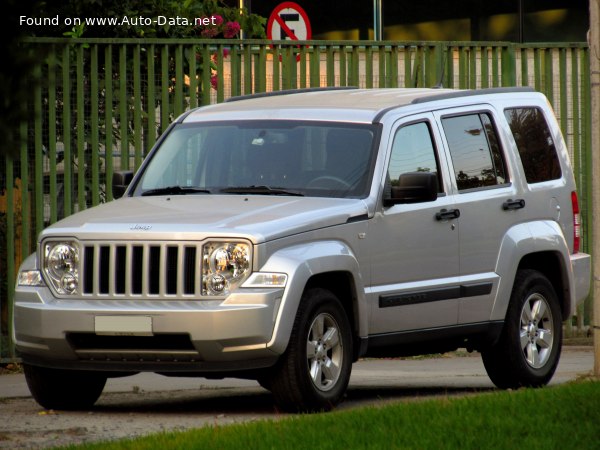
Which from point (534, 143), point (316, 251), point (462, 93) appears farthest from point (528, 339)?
point (316, 251)

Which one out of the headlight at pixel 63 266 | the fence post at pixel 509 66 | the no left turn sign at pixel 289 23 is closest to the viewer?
the headlight at pixel 63 266

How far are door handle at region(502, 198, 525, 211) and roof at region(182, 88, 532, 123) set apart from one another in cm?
81

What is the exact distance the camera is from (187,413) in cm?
998

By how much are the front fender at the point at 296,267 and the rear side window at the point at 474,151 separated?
161cm

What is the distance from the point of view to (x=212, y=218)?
938 centimetres

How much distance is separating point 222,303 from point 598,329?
289 cm

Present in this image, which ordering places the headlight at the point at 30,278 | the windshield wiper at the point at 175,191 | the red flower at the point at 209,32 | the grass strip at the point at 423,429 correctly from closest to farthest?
1. the grass strip at the point at 423,429
2. the headlight at the point at 30,278
3. the windshield wiper at the point at 175,191
4. the red flower at the point at 209,32

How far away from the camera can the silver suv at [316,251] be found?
917cm

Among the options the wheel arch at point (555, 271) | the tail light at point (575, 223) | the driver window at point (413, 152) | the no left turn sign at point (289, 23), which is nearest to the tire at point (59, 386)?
the driver window at point (413, 152)

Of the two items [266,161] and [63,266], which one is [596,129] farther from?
[63,266]

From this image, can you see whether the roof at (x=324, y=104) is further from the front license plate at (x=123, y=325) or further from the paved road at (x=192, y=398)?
the front license plate at (x=123, y=325)

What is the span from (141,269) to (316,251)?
1.01 meters

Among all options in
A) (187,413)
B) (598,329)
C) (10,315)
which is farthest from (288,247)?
(10,315)

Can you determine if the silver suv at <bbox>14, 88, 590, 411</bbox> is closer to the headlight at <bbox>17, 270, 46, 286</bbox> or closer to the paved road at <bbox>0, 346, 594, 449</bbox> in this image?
the headlight at <bbox>17, 270, 46, 286</bbox>
